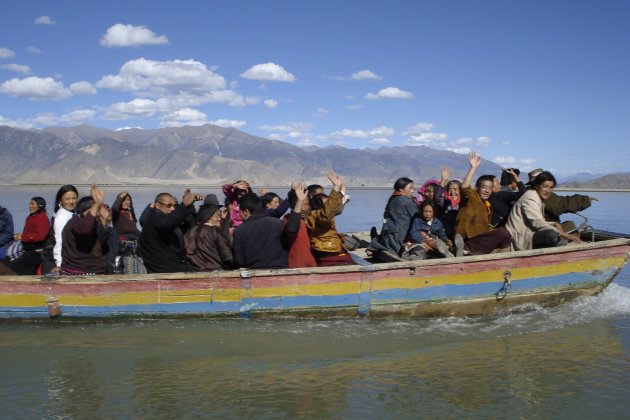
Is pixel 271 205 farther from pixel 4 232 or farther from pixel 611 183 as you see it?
pixel 611 183

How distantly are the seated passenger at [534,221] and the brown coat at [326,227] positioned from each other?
2579 mm

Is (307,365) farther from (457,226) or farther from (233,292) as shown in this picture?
(457,226)

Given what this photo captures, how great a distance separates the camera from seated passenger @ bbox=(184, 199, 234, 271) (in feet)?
22.7

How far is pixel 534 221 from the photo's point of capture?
7.49 meters

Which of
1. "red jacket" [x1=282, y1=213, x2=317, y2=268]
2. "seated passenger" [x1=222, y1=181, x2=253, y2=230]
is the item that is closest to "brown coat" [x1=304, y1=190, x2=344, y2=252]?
"red jacket" [x1=282, y1=213, x2=317, y2=268]

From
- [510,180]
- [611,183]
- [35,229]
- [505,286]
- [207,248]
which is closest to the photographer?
[207,248]

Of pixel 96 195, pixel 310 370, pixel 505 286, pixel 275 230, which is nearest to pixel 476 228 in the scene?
pixel 505 286

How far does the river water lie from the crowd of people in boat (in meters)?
A: 0.88

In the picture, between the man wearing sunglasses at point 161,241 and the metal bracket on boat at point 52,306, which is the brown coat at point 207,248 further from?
the metal bracket on boat at point 52,306

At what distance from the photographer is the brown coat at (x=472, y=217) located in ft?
25.3

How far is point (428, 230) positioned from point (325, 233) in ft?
5.56

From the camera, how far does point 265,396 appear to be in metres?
5.51

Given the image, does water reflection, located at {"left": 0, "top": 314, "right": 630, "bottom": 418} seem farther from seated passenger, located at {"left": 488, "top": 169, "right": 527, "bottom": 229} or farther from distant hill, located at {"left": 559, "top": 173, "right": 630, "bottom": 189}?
distant hill, located at {"left": 559, "top": 173, "right": 630, "bottom": 189}

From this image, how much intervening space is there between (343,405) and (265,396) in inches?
31.6
